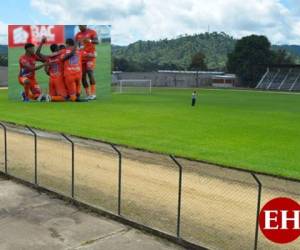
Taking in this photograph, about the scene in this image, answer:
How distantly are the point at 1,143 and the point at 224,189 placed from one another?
41.8 ft

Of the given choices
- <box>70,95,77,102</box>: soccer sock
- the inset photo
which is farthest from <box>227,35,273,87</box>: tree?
<box>70,95,77,102</box>: soccer sock

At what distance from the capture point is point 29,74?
59.5m

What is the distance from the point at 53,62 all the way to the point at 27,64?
3505mm

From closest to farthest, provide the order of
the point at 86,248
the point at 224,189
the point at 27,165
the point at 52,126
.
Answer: the point at 86,248 < the point at 224,189 < the point at 27,165 < the point at 52,126

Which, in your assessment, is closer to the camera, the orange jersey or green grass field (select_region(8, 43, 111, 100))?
the orange jersey

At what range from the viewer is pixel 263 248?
10227 millimetres

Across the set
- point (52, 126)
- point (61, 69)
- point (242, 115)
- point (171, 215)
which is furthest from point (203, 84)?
point (171, 215)

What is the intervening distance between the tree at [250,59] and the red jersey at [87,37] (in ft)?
253

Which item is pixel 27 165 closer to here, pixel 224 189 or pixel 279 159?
pixel 224 189

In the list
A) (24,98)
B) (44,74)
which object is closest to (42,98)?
(24,98)

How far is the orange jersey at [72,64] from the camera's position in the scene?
2270 inches

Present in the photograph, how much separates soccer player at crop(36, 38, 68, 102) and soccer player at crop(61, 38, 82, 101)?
0.59 m

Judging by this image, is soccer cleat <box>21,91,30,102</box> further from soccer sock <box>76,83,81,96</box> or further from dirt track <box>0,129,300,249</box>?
dirt track <box>0,129,300,249</box>

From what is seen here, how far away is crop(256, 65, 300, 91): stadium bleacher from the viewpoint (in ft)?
382
